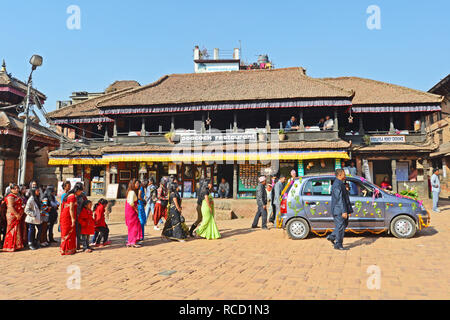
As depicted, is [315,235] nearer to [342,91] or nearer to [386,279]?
[386,279]

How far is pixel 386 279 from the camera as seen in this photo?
5.03 metres

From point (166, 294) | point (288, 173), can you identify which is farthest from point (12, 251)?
point (288, 173)

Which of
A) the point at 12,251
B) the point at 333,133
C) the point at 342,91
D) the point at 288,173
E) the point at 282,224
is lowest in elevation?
the point at 12,251

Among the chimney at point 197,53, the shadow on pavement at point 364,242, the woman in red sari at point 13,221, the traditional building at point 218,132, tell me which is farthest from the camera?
the chimney at point 197,53

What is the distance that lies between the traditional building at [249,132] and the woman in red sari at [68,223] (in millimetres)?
10446

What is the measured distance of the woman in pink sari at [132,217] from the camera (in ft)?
27.2

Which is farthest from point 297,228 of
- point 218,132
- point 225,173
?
point 225,173

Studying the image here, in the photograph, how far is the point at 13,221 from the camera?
818 cm

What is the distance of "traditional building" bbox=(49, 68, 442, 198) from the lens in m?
17.8

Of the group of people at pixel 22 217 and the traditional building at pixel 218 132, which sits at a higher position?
the traditional building at pixel 218 132

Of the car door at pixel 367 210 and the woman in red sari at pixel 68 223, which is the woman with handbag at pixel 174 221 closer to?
the woman in red sari at pixel 68 223

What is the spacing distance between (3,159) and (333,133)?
74.9ft

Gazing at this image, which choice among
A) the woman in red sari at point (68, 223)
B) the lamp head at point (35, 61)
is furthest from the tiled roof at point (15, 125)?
the woman in red sari at point (68, 223)

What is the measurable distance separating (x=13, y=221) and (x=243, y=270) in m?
6.56
